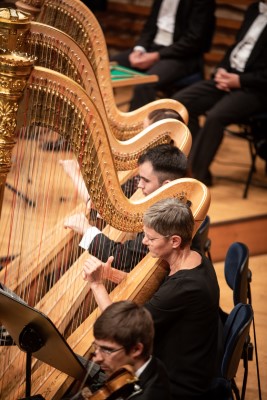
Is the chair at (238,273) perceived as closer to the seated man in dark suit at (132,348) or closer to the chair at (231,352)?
the chair at (231,352)

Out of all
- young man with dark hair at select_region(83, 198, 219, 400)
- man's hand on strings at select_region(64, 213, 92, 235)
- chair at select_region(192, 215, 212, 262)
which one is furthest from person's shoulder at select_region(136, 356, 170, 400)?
chair at select_region(192, 215, 212, 262)

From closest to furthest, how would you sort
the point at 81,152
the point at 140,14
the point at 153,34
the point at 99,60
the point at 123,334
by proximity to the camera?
the point at 123,334, the point at 81,152, the point at 99,60, the point at 153,34, the point at 140,14

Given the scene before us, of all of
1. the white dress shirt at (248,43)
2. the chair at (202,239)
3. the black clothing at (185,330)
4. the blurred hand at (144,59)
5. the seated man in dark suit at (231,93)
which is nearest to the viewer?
the black clothing at (185,330)

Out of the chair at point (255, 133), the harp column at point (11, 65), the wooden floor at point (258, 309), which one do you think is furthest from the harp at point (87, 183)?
the chair at point (255, 133)

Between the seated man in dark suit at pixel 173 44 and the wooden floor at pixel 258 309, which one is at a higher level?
the seated man in dark suit at pixel 173 44

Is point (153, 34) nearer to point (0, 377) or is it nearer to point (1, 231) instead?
point (1, 231)

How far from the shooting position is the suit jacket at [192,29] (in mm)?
7422

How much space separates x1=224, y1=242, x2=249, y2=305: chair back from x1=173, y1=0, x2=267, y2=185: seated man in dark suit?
9.34 ft

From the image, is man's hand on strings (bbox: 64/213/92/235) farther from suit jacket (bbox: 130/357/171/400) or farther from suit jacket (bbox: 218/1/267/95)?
suit jacket (bbox: 218/1/267/95)

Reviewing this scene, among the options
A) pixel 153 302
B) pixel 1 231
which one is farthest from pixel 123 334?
pixel 1 231

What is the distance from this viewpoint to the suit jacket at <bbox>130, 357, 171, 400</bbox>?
8.33ft

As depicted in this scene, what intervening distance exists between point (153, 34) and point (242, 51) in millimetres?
1083

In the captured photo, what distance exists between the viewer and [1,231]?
5707 mm

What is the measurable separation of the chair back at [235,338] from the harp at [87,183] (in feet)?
1.28
